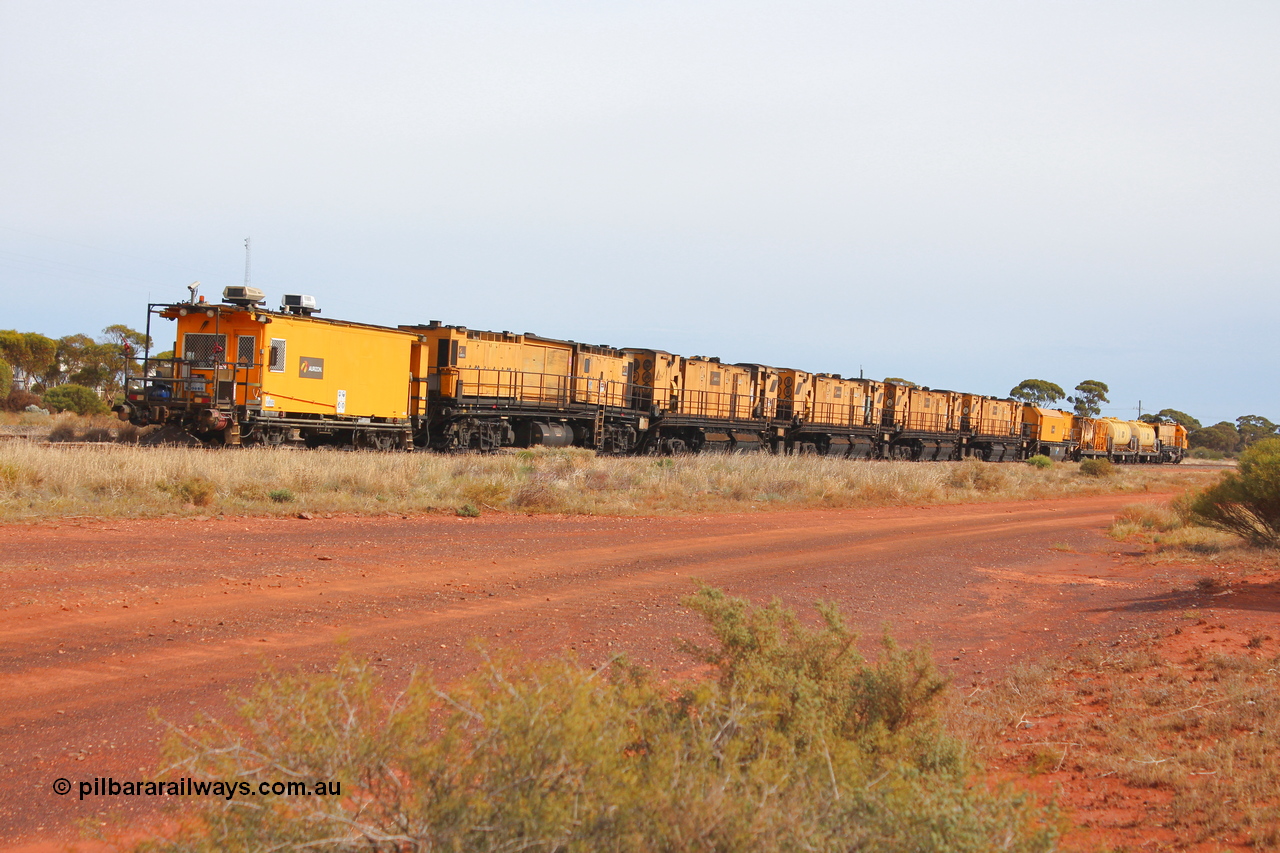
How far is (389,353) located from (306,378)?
2.74m

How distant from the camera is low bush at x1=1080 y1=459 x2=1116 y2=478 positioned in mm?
39312

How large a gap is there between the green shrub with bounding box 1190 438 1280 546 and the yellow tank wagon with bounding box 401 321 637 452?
1838 centimetres

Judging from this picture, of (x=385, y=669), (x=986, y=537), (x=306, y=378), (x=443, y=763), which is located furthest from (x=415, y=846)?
(x=306, y=378)

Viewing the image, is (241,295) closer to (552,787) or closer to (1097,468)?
(552,787)

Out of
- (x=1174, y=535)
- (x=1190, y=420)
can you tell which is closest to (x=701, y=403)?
(x=1174, y=535)

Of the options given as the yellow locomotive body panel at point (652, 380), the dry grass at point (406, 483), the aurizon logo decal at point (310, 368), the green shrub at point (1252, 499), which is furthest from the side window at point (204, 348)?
the green shrub at point (1252, 499)

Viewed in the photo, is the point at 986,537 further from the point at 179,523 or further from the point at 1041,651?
the point at 179,523

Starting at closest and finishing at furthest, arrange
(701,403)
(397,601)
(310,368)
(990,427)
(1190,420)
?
(397,601)
(310,368)
(701,403)
(990,427)
(1190,420)

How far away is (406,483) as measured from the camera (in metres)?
16.9

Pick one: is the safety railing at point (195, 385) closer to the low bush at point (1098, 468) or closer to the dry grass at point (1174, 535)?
the dry grass at point (1174, 535)

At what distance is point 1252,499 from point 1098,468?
27696 millimetres

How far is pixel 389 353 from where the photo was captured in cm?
2414

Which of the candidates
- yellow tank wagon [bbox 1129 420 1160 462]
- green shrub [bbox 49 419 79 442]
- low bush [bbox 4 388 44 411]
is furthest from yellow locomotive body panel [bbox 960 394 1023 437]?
low bush [bbox 4 388 44 411]

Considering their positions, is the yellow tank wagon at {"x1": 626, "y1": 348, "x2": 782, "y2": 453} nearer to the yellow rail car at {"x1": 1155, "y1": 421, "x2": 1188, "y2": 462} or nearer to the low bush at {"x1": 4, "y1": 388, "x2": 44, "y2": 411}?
the low bush at {"x1": 4, "y1": 388, "x2": 44, "y2": 411}
